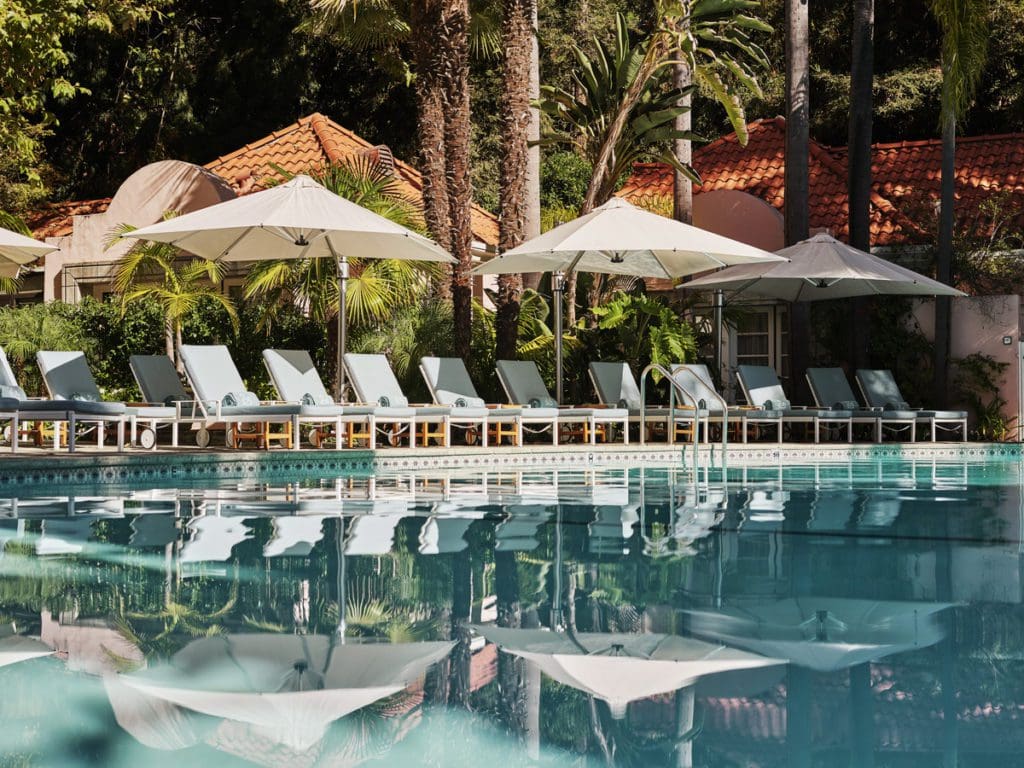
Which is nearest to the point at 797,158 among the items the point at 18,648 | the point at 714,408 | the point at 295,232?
the point at 714,408

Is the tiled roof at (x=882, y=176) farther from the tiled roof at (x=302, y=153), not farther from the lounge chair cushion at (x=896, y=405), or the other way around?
the tiled roof at (x=302, y=153)

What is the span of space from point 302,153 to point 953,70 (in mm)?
12386

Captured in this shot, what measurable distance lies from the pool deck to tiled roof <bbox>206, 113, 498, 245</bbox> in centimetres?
1069

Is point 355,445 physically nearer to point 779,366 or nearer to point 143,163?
point 779,366

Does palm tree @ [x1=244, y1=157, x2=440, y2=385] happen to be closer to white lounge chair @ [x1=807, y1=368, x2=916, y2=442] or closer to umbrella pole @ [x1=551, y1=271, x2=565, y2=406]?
umbrella pole @ [x1=551, y1=271, x2=565, y2=406]

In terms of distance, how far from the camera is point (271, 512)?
8844mm

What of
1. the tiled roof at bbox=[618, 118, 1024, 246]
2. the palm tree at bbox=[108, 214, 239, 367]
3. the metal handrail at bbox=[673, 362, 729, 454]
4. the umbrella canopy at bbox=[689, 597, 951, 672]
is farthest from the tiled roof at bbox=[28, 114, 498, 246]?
the umbrella canopy at bbox=[689, 597, 951, 672]

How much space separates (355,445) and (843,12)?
1688 centimetres

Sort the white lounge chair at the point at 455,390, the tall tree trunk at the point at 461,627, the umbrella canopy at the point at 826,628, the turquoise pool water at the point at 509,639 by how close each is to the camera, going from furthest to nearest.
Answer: the white lounge chair at the point at 455,390 → the umbrella canopy at the point at 826,628 → the tall tree trunk at the point at 461,627 → the turquoise pool water at the point at 509,639

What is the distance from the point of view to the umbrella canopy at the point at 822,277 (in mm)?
16219

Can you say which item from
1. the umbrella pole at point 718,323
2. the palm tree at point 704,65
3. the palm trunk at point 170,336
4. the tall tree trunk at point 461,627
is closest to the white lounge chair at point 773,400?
the umbrella pole at point 718,323

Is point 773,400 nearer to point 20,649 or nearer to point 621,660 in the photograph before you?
point 621,660

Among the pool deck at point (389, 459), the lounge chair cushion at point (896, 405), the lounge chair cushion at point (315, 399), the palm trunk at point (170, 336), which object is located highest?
the palm trunk at point (170, 336)

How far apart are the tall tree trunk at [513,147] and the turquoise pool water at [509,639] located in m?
8.77
